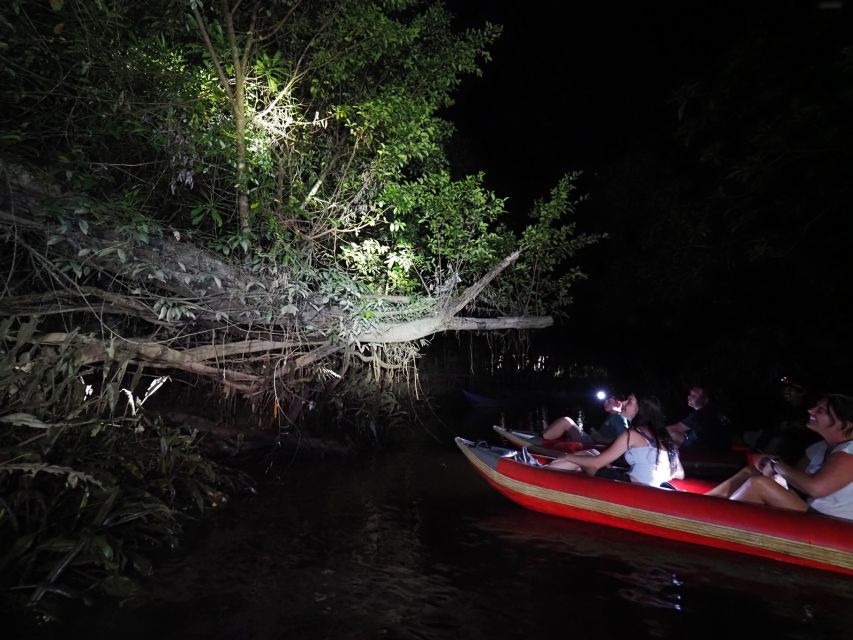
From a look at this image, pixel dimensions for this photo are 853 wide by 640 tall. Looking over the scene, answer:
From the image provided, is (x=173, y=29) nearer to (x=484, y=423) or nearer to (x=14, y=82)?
(x=14, y=82)

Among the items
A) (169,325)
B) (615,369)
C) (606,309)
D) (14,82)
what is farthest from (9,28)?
(615,369)

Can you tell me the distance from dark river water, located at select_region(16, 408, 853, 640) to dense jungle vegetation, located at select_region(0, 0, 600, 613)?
1.92 feet

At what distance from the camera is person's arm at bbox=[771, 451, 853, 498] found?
4.03 m

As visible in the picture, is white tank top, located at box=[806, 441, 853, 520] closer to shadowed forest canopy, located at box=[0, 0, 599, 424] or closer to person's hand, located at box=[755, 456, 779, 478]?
person's hand, located at box=[755, 456, 779, 478]

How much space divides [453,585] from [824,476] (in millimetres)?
3035

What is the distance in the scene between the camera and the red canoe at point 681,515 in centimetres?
422

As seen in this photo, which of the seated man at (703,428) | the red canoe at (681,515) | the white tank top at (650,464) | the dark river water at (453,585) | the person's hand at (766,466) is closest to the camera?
the dark river water at (453,585)

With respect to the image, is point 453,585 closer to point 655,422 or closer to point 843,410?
point 655,422

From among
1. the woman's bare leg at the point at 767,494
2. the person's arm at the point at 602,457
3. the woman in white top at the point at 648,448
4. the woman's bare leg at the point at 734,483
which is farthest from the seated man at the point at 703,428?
the woman's bare leg at the point at 767,494

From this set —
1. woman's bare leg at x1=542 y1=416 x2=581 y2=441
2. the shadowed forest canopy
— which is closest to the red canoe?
the shadowed forest canopy

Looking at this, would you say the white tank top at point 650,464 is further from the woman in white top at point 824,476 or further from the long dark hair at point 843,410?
the long dark hair at point 843,410

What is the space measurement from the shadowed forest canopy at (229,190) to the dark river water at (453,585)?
6.62 feet

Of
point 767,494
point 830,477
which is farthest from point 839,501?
point 767,494

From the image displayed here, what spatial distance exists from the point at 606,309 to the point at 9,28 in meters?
15.0
